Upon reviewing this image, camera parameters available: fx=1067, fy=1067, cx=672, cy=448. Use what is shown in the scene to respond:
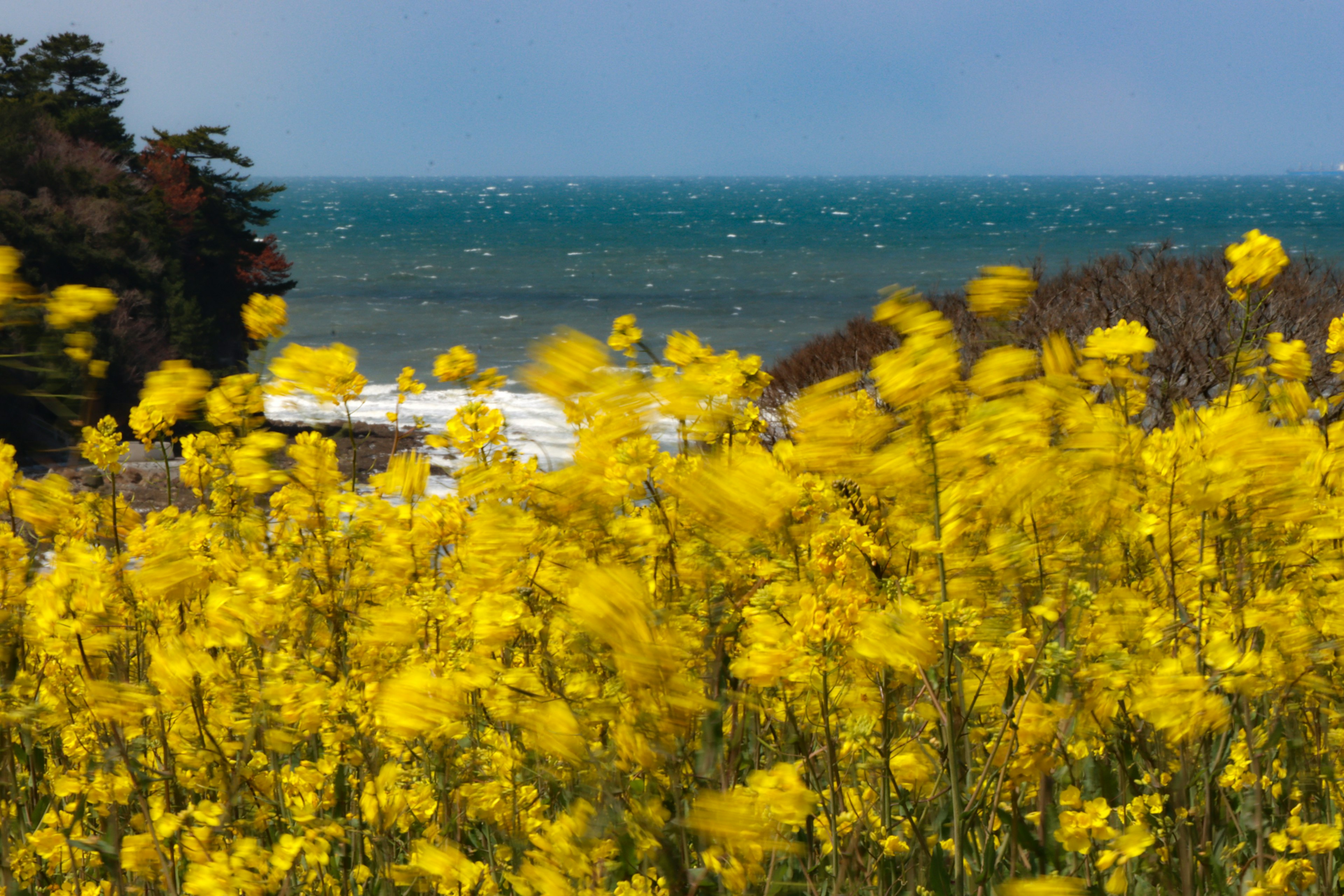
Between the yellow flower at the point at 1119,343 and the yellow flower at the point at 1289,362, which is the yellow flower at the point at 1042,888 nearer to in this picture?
the yellow flower at the point at 1119,343

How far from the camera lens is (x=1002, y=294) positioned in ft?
3.99

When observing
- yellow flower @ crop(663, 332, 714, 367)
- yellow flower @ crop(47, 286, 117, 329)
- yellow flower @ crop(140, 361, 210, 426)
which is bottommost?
yellow flower @ crop(140, 361, 210, 426)

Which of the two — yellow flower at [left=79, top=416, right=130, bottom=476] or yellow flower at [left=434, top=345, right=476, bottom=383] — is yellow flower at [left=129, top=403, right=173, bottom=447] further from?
yellow flower at [left=434, top=345, right=476, bottom=383]

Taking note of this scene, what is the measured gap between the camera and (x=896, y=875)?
5.88ft

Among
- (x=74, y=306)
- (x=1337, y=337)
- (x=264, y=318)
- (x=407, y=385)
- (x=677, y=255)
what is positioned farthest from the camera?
(x=677, y=255)

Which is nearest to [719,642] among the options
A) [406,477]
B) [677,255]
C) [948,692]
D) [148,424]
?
[948,692]

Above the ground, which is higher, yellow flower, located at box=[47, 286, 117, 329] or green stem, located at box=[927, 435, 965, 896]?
yellow flower, located at box=[47, 286, 117, 329]

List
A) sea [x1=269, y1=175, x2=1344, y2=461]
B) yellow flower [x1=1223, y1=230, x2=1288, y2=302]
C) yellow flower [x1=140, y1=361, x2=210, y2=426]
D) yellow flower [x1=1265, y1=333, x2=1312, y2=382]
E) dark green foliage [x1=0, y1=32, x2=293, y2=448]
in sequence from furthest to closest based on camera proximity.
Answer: sea [x1=269, y1=175, x2=1344, y2=461] → dark green foliage [x1=0, y1=32, x2=293, y2=448] → yellow flower [x1=1265, y1=333, x2=1312, y2=382] → yellow flower [x1=1223, y1=230, x2=1288, y2=302] → yellow flower [x1=140, y1=361, x2=210, y2=426]

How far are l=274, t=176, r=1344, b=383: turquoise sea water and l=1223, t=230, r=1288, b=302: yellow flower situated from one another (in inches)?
53.1

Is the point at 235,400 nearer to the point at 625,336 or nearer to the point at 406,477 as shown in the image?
the point at 406,477

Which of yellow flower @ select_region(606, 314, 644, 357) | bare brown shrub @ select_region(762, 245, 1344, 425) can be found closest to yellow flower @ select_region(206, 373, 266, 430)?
yellow flower @ select_region(606, 314, 644, 357)

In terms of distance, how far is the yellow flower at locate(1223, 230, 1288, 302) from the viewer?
1795 millimetres

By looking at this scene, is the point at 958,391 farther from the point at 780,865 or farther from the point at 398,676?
the point at 780,865

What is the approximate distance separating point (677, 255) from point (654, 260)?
104 inches
